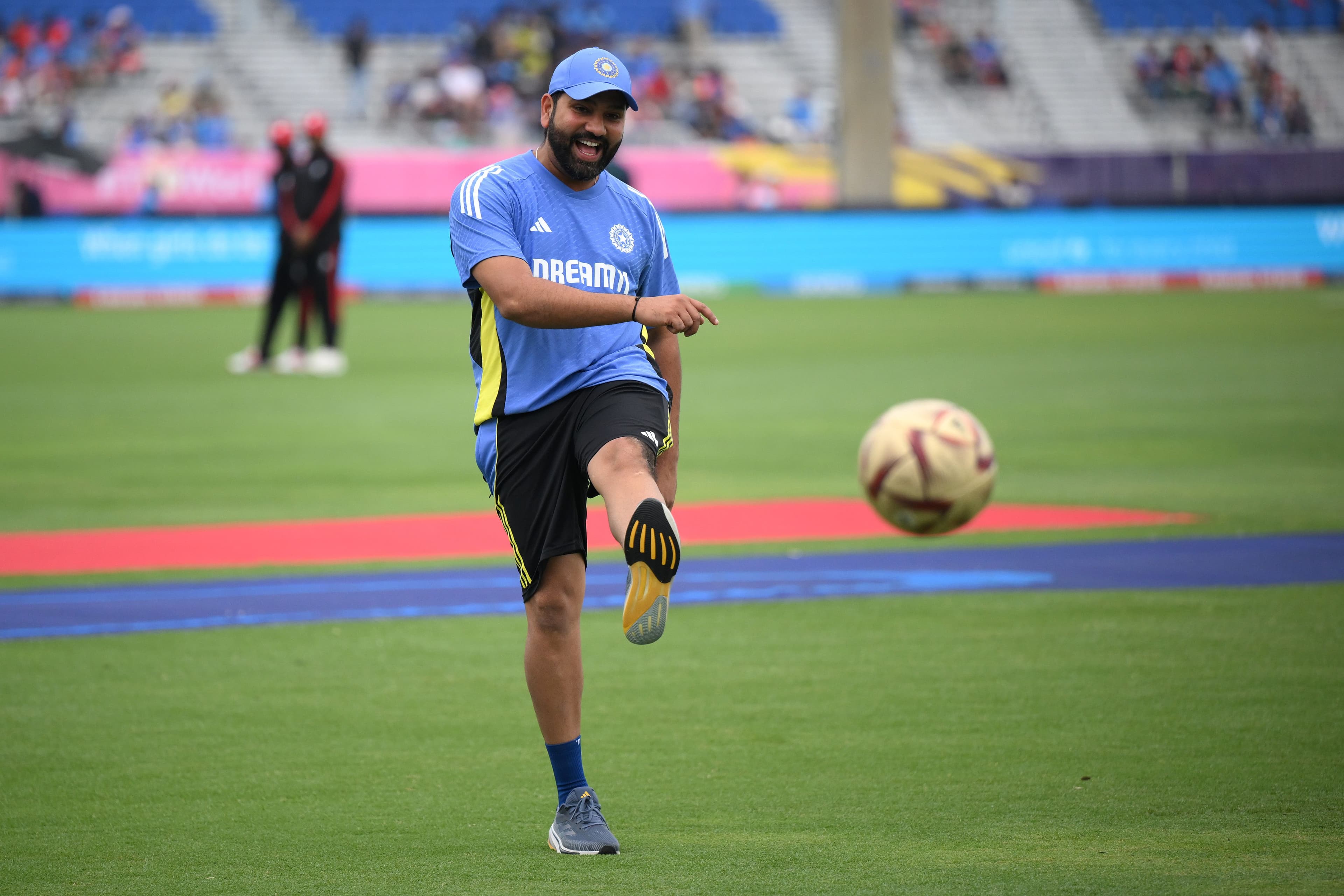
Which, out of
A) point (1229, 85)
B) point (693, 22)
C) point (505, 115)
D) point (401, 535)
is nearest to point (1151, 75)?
point (1229, 85)

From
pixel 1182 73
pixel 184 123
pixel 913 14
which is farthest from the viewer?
pixel 913 14

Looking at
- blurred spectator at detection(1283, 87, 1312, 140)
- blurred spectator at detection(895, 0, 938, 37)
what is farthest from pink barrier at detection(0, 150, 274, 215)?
blurred spectator at detection(1283, 87, 1312, 140)

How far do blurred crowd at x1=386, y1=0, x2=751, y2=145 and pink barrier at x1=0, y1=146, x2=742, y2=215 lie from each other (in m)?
2.72

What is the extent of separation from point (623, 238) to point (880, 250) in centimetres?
2683

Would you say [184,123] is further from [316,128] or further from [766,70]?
[316,128]

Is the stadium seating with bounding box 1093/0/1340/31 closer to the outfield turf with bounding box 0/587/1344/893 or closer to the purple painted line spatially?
the purple painted line

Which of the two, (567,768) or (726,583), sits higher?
(567,768)

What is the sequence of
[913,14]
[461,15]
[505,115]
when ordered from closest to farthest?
1. [505,115]
2. [461,15]
3. [913,14]

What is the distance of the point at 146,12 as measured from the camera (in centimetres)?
4194

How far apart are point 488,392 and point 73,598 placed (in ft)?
15.7

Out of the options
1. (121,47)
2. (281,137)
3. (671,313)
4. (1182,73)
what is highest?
(121,47)

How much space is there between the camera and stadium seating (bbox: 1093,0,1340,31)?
4597cm

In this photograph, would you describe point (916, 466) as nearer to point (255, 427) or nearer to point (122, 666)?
point (122, 666)

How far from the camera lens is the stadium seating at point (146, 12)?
40.5 metres
